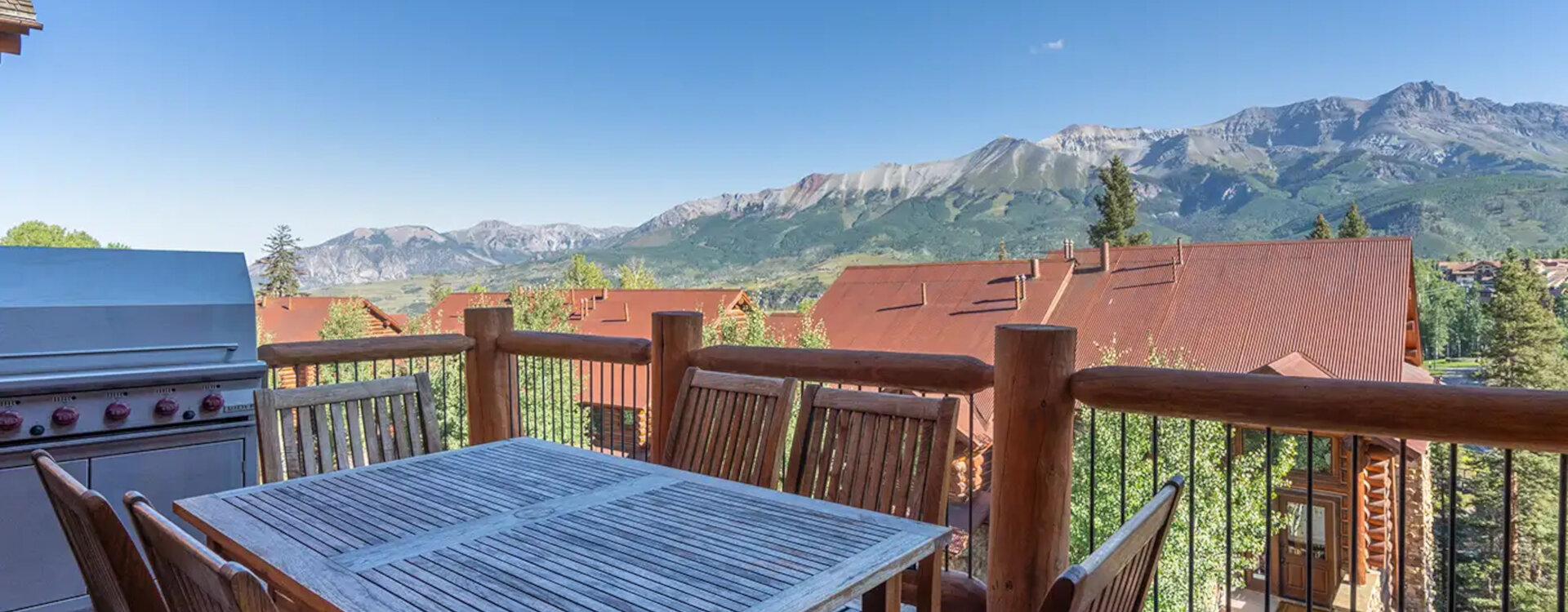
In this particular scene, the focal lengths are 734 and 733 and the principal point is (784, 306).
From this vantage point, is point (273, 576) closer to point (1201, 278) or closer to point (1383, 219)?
point (1201, 278)

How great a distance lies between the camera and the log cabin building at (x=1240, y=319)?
33.8 feet

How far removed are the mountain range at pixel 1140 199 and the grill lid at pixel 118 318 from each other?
41.1 m

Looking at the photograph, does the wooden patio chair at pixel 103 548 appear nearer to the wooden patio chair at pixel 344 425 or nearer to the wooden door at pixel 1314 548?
the wooden patio chair at pixel 344 425

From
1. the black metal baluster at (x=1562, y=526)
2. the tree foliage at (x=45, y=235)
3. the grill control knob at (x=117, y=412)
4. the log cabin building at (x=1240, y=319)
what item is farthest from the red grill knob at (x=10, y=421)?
the tree foliage at (x=45, y=235)

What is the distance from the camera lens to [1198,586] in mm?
8758

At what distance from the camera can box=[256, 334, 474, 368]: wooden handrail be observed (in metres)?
2.92

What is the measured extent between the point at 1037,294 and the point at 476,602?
60.7 ft

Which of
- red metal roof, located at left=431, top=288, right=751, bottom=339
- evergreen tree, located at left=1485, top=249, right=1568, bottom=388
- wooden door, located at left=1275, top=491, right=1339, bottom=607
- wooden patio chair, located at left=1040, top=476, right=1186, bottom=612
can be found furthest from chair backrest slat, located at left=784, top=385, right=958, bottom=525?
evergreen tree, located at left=1485, top=249, right=1568, bottom=388

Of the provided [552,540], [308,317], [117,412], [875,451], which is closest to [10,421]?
[117,412]

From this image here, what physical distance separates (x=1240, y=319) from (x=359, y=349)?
53.1 feet

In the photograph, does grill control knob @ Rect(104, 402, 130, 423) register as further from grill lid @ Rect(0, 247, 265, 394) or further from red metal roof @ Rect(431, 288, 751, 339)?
red metal roof @ Rect(431, 288, 751, 339)

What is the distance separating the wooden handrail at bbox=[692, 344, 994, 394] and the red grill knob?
1988 millimetres

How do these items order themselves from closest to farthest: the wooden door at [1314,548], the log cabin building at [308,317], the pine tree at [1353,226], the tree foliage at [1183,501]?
the tree foliage at [1183,501]
the wooden door at [1314,548]
the log cabin building at [308,317]
the pine tree at [1353,226]

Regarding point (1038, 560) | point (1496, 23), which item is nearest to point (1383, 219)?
point (1496, 23)
